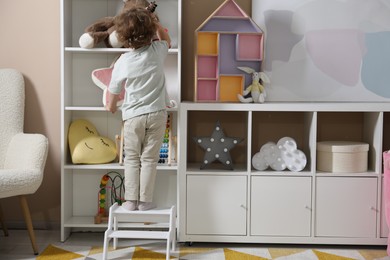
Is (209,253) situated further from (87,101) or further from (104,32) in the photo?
(104,32)

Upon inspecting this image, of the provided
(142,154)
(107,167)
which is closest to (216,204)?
(142,154)

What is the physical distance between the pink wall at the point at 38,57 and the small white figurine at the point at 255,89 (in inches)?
41.1

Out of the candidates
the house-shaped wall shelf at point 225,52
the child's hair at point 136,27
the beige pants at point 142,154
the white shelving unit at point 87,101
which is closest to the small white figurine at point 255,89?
the house-shaped wall shelf at point 225,52

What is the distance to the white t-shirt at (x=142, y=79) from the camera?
9.40 feet

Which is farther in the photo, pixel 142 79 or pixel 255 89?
pixel 255 89

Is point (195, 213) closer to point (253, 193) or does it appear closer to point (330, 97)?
point (253, 193)

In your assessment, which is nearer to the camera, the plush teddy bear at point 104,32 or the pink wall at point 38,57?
the plush teddy bear at point 104,32

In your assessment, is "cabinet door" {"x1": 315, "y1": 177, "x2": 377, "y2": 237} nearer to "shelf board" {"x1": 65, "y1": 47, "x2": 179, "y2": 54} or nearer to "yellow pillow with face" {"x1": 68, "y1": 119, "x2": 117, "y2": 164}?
"shelf board" {"x1": 65, "y1": 47, "x2": 179, "y2": 54}

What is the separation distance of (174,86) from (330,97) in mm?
846

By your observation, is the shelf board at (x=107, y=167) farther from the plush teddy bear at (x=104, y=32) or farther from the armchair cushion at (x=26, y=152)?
the plush teddy bear at (x=104, y=32)

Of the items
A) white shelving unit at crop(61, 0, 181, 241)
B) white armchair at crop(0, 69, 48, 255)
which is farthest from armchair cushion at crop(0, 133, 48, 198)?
white shelving unit at crop(61, 0, 181, 241)

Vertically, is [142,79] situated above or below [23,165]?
above

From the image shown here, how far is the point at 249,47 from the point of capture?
3143 millimetres

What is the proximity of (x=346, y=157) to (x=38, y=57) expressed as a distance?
174cm
